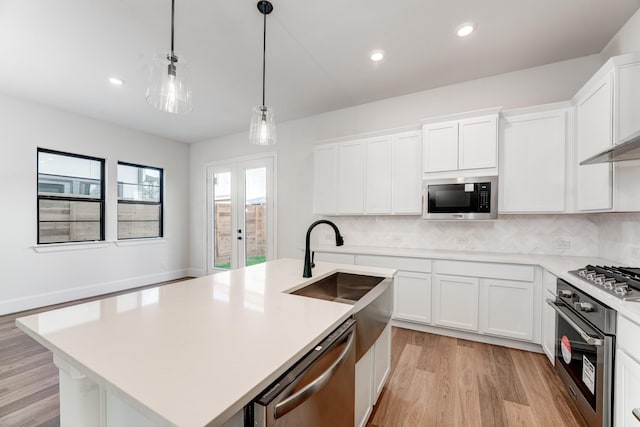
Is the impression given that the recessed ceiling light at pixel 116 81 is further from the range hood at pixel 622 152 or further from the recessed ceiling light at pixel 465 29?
the range hood at pixel 622 152

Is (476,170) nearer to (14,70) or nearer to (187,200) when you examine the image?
(14,70)

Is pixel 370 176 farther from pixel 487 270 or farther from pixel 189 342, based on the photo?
pixel 189 342

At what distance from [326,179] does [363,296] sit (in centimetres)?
234

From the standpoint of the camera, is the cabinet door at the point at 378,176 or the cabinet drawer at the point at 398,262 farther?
the cabinet door at the point at 378,176

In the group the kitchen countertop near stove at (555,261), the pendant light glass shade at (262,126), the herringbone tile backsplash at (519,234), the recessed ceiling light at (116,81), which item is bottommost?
the kitchen countertop near stove at (555,261)

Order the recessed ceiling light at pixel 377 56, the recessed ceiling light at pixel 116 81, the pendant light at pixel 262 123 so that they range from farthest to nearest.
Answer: the recessed ceiling light at pixel 116 81, the recessed ceiling light at pixel 377 56, the pendant light at pixel 262 123

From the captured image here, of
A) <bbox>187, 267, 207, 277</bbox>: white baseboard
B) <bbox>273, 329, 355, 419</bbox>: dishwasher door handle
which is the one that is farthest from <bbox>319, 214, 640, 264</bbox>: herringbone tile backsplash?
<bbox>187, 267, 207, 277</bbox>: white baseboard

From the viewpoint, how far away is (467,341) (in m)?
2.79

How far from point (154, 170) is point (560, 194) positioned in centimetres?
639

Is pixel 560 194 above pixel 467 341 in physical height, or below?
above

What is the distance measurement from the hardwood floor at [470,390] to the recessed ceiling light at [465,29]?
2.95m

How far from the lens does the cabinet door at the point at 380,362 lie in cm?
173

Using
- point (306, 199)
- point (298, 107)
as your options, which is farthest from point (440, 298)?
point (298, 107)

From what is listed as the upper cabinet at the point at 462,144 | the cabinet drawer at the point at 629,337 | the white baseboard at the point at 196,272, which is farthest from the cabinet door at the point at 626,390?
the white baseboard at the point at 196,272
